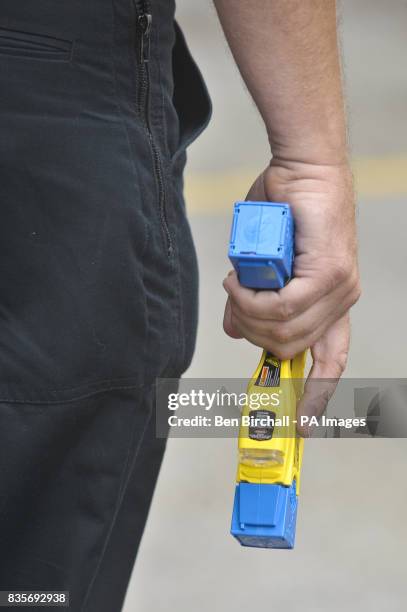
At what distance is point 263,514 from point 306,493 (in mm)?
2082

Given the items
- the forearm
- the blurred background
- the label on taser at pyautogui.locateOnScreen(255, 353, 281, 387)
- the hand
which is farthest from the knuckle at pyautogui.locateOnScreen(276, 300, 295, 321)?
the blurred background

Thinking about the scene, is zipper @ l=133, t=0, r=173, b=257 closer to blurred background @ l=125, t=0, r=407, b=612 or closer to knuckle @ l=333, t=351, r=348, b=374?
knuckle @ l=333, t=351, r=348, b=374

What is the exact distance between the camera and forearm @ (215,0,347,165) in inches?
65.1

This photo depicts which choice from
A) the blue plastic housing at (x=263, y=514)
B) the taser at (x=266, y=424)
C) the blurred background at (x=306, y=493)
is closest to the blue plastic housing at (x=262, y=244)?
the taser at (x=266, y=424)

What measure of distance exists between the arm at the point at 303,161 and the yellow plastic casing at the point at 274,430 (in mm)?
30

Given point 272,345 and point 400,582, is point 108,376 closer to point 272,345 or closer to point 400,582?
point 272,345

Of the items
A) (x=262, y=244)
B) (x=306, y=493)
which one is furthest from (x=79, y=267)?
(x=306, y=493)

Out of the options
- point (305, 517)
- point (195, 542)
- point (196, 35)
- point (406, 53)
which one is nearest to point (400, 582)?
point (305, 517)

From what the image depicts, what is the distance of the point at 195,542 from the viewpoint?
3.49 m

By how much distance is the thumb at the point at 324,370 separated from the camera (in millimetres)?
1730

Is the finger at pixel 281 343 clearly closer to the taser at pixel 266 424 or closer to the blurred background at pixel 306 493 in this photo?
the taser at pixel 266 424

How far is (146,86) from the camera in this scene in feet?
5.17

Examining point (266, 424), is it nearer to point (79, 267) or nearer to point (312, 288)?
point (312, 288)

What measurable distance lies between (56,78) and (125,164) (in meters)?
0.15
